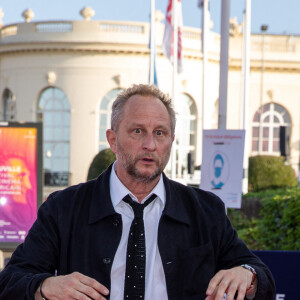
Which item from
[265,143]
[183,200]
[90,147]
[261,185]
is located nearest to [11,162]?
[183,200]

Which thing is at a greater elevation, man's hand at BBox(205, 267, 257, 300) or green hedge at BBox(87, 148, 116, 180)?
man's hand at BBox(205, 267, 257, 300)

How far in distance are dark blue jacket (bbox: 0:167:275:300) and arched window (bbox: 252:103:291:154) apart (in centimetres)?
4538

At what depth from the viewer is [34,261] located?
2.60 meters

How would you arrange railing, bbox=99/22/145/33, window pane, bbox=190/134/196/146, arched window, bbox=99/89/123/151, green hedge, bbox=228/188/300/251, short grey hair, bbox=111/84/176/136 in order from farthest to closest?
1. window pane, bbox=190/134/196/146
2. railing, bbox=99/22/145/33
3. arched window, bbox=99/89/123/151
4. green hedge, bbox=228/188/300/251
5. short grey hair, bbox=111/84/176/136

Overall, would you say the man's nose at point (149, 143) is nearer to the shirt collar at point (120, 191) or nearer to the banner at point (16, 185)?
the shirt collar at point (120, 191)

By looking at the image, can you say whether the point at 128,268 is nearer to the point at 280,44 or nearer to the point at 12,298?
the point at 12,298

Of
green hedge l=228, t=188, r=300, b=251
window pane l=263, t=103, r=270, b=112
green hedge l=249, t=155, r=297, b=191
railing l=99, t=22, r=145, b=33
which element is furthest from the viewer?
window pane l=263, t=103, r=270, b=112

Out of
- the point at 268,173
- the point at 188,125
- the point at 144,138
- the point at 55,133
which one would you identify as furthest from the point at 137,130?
the point at 188,125

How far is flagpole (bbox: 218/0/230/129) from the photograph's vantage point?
848 centimetres

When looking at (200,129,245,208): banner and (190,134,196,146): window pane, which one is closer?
(200,129,245,208): banner

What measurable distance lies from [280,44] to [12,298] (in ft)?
158

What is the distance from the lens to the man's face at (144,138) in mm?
2666

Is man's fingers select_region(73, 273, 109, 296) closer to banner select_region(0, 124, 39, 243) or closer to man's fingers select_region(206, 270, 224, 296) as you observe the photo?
man's fingers select_region(206, 270, 224, 296)

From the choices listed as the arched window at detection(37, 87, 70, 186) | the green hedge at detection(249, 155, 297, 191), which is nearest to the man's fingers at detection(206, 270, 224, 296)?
the green hedge at detection(249, 155, 297, 191)
